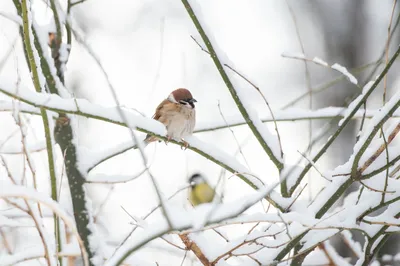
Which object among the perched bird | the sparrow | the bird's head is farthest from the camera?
the perched bird

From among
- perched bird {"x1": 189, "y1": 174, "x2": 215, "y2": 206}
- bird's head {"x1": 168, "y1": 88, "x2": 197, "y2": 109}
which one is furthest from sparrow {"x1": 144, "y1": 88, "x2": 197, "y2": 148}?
perched bird {"x1": 189, "y1": 174, "x2": 215, "y2": 206}

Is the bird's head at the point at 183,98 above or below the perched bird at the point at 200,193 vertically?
below

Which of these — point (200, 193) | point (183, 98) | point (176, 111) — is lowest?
point (176, 111)

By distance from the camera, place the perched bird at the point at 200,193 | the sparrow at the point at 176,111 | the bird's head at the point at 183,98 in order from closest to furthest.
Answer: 1. the sparrow at the point at 176,111
2. the bird's head at the point at 183,98
3. the perched bird at the point at 200,193

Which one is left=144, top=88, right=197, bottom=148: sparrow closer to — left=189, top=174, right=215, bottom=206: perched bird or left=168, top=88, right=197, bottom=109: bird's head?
left=168, top=88, right=197, bottom=109: bird's head

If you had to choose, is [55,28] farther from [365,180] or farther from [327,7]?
[327,7]

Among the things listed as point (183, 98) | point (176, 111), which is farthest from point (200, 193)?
point (176, 111)

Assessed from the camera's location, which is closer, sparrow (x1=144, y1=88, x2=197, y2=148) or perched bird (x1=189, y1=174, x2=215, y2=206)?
sparrow (x1=144, y1=88, x2=197, y2=148)

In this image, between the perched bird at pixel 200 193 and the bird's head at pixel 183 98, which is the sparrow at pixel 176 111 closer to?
the bird's head at pixel 183 98

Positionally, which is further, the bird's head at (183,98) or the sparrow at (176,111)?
the bird's head at (183,98)

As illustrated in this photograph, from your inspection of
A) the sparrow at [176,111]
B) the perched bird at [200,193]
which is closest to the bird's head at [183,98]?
the sparrow at [176,111]

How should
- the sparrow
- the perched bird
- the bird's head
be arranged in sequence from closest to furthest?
the sparrow → the bird's head → the perched bird

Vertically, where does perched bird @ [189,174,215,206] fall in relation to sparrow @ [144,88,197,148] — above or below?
above

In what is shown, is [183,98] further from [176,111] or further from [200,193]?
[200,193]
